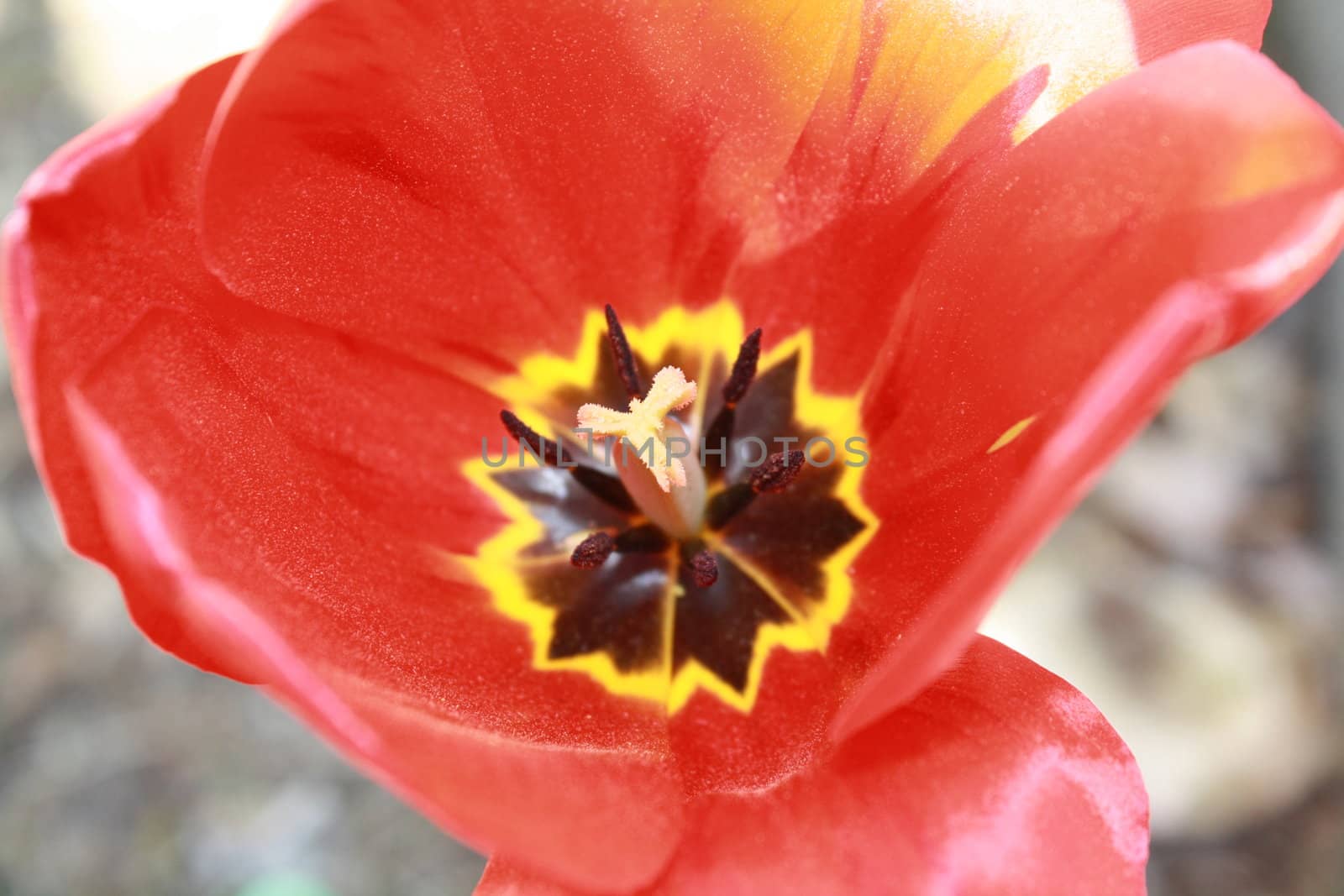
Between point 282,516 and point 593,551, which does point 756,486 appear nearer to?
point 593,551

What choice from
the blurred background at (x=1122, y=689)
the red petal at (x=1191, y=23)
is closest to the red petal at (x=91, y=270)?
the red petal at (x=1191, y=23)

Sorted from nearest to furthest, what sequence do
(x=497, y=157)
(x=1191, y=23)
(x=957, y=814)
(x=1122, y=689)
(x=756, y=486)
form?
(x=957, y=814) → (x=1191, y=23) → (x=497, y=157) → (x=756, y=486) → (x=1122, y=689)

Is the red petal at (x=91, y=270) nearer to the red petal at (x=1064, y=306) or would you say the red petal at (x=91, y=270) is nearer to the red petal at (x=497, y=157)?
the red petal at (x=497, y=157)

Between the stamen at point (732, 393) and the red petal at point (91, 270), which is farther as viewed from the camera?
the stamen at point (732, 393)

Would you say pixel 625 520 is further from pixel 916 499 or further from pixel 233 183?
pixel 233 183

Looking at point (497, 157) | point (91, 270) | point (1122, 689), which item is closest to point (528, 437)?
point (497, 157)

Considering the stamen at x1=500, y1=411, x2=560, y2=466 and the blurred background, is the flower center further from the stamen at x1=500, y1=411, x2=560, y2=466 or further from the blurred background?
the blurred background

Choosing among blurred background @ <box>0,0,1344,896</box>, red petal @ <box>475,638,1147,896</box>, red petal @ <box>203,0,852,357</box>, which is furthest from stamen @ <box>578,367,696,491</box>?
blurred background @ <box>0,0,1344,896</box>
